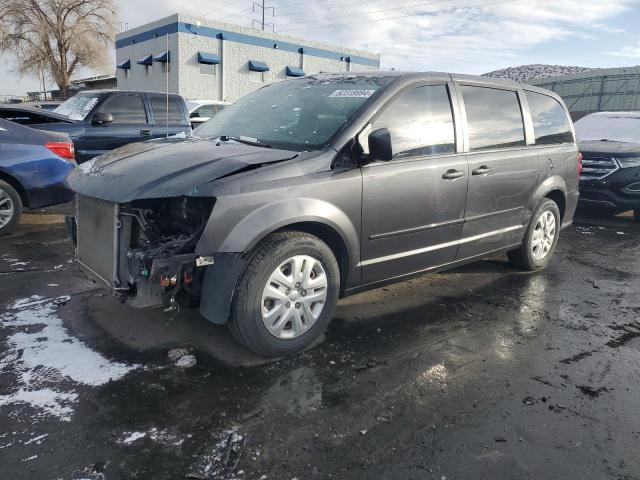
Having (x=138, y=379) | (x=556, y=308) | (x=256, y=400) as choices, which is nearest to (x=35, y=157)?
(x=138, y=379)

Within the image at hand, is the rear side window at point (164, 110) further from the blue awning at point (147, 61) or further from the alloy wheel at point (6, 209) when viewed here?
the blue awning at point (147, 61)

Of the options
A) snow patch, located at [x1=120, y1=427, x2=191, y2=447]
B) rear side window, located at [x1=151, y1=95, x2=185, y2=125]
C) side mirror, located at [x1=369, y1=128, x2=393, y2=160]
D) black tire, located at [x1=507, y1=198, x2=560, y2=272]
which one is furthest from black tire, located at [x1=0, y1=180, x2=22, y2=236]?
black tire, located at [x1=507, y1=198, x2=560, y2=272]

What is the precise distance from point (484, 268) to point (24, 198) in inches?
207

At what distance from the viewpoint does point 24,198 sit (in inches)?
231

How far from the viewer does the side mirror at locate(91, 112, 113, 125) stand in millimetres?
7859

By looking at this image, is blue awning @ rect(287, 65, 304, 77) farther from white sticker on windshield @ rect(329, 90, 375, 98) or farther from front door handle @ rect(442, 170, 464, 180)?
front door handle @ rect(442, 170, 464, 180)

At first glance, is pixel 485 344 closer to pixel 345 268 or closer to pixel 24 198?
pixel 345 268

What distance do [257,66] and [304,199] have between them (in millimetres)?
27307

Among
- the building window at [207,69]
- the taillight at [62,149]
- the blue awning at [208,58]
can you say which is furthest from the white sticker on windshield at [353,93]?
the building window at [207,69]

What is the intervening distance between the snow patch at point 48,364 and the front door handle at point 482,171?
2.95 m

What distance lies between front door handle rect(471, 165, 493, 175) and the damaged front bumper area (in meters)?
2.29

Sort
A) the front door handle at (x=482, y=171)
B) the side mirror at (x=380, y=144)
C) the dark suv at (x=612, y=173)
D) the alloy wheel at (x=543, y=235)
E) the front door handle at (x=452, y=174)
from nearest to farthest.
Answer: the side mirror at (x=380, y=144)
the front door handle at (x=452, y=174)
the front door handle at (x=482, y=171)
the alloy wheel at (x=543, y=235)
the dark suv at (x=612, y=173)

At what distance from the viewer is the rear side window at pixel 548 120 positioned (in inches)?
195

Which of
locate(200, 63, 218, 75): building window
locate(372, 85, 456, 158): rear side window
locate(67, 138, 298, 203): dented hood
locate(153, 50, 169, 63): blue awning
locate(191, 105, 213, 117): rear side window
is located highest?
locate(153, 50, 169, 63): blue awning
